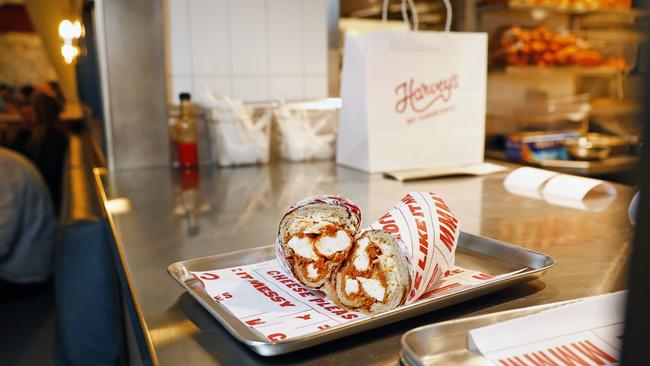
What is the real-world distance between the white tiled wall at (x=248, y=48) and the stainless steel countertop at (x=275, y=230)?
36 cm

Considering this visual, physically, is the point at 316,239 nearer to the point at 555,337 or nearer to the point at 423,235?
the point at 423,235

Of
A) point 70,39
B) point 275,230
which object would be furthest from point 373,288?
point 70,39

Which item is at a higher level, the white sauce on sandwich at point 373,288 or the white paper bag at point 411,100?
the white paper bag at point 411,100

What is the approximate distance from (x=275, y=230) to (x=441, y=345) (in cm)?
56

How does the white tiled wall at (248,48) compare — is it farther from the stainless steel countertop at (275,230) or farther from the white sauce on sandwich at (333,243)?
→ the white sauce on sandwich at (333,243)

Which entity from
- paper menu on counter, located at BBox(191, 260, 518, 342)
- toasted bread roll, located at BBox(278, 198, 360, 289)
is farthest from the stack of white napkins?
toasted bread roll, located at BBox(278, 198, 360, 289)

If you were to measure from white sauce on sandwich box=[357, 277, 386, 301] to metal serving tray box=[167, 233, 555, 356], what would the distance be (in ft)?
0.07

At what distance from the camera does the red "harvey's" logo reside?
1.53 m

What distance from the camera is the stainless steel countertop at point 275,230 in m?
0.50

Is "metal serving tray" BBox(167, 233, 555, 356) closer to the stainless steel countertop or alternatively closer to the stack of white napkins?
the stainless steel countertop

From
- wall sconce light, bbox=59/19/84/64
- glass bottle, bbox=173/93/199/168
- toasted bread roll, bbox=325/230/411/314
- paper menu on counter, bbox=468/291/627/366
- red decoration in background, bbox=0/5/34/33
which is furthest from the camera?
red decoration in background, bbox=0/5/34/33

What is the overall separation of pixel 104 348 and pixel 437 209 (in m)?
1.29

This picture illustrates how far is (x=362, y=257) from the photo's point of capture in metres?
0.54

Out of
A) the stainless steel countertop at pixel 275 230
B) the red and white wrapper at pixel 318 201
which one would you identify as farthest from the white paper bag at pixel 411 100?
the red and white wrapper at pixel 318 201
